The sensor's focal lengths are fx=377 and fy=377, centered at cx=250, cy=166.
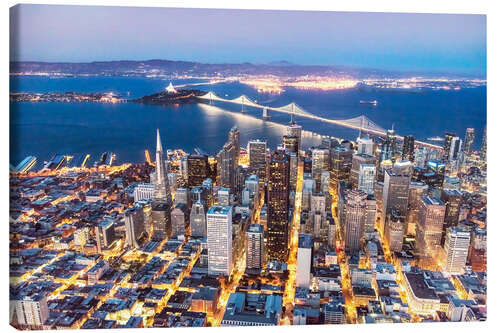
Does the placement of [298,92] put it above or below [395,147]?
above

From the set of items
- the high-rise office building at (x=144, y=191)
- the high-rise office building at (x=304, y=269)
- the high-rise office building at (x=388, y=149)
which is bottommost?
the high-rise office building at (x=304, y=269)

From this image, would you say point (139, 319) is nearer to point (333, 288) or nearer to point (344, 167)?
point (333, 288)

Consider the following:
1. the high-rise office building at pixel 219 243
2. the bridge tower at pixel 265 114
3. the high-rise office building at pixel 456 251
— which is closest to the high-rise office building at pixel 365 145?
the bridge tower at pixel 265 114

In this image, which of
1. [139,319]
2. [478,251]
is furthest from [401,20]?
[139,319]

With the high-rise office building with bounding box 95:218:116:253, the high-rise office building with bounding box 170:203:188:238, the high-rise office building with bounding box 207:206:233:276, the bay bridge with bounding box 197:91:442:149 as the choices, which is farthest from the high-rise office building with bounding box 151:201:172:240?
the bay bridge with bounding box 197:91:442:149

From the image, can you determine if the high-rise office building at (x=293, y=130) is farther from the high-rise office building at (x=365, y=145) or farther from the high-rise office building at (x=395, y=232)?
the high-rise office building at (x=395, y=232)
